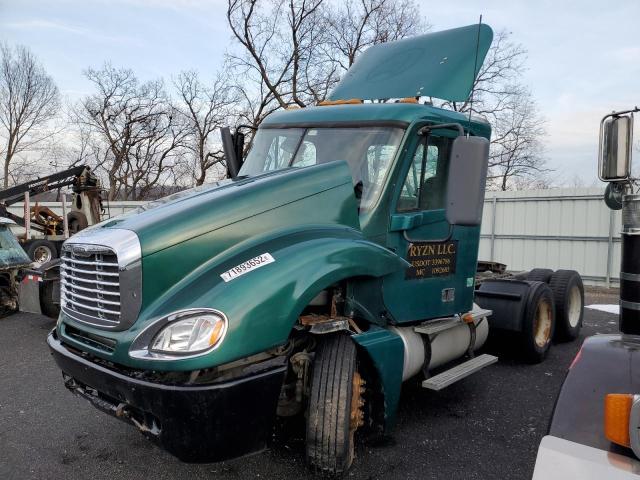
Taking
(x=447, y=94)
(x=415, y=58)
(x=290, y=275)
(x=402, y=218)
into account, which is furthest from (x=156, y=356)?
(x=415, y=58)

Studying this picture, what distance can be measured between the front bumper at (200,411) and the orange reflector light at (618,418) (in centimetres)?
160

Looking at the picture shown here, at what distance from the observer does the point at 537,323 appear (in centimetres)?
600

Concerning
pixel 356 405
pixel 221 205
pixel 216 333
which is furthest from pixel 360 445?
pixel 221 205

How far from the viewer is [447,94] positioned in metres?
4.35

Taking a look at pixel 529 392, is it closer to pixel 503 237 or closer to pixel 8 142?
pixel 503 237

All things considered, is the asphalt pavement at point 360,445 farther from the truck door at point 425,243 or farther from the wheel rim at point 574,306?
the wheel rim at point 574,306

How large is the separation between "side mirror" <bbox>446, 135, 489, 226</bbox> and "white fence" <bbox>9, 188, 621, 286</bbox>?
11.3 m

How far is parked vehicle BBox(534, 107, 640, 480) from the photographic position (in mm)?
1664

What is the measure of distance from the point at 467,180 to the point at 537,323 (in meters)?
3.45

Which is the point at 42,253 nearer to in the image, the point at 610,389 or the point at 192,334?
the point at 192,334

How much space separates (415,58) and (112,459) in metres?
4.19

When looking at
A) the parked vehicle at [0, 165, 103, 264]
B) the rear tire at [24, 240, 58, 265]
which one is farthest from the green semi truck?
the parked vehicle at [0, 165, 103, 264]

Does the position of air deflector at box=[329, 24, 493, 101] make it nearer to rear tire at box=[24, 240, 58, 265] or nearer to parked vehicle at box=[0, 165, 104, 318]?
parked vehicle at box=[0, 165, 104, 318]

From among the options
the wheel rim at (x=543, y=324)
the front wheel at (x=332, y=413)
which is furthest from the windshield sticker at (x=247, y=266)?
the wheel rim at (x=543, y=324)
